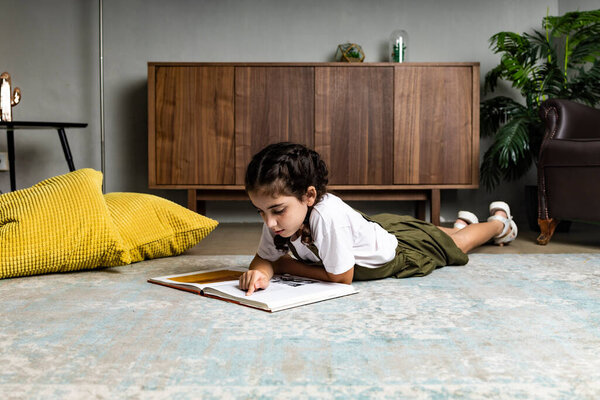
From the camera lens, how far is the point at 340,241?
4.43 ft

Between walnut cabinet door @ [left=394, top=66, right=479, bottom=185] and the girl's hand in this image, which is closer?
the girl's hand

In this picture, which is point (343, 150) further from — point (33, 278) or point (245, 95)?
point (33, 278)

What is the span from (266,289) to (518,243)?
5.14 ft

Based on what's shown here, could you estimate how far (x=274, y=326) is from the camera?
43.5 inches

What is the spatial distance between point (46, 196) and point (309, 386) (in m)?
1.27

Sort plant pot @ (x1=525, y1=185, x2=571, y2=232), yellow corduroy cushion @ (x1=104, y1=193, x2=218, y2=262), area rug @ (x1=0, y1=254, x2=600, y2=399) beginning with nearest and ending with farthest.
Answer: area rug @ (x1=0, y1=254, x2=600, y2=399), yellow corduroy cushion @ (x1=104, y1=193, x2=218, y2=262), plant pot @ (x1=525, y1=185, x2=571, y2=232)

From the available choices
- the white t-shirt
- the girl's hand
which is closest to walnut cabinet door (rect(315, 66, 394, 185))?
the white t-shirt

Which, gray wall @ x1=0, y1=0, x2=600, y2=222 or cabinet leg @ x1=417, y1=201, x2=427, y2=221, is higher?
gray wall @ x1=0, y1=0, x2=600, y2=222

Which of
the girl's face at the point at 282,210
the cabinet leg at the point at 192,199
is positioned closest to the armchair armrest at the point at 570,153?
the girl's face at the point at 282,210

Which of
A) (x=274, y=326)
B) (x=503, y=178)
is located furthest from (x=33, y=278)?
(x=503, y=178)

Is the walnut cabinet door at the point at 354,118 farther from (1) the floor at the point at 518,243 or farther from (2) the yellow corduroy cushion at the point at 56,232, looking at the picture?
(2) the yellow corduroy cushion at the point at 56,232

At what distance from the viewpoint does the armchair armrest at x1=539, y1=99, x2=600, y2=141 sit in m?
2.43

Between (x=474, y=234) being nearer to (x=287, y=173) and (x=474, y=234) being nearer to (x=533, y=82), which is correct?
(x=287, y=173)

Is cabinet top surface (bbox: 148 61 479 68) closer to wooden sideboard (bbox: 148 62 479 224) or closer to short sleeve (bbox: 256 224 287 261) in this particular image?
wooden sideboard (bbox: 148 62 479 224)
